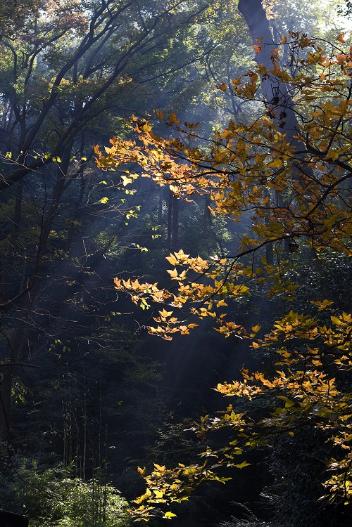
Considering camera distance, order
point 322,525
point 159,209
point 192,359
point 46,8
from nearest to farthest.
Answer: point 322,525, point 46,8, point 192,359, point 159,209

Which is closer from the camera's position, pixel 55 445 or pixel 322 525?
pixel 322 525

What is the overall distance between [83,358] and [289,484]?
10115 mm

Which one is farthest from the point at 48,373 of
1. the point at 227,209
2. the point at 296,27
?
the point at 296,27

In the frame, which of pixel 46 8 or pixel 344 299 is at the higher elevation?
pixel 46 8

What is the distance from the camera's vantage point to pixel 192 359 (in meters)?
17.7

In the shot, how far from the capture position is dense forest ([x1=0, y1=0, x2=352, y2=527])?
3.11m

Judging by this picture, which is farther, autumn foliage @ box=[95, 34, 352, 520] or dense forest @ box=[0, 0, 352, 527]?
dense forest @ box=[0, 0, 352, 527]

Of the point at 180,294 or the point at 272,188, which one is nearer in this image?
the point at 272,188

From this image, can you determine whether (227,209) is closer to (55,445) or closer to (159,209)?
(55,445)

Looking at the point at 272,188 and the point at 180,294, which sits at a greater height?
the point at 272,188

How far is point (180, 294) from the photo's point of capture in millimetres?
3393

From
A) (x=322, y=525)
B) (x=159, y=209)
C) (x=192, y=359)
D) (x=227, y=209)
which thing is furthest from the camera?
(x=159, y=209)

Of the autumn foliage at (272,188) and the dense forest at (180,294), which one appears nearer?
the autumn foliage at (272,188)

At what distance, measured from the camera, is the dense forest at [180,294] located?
3.11 metres
